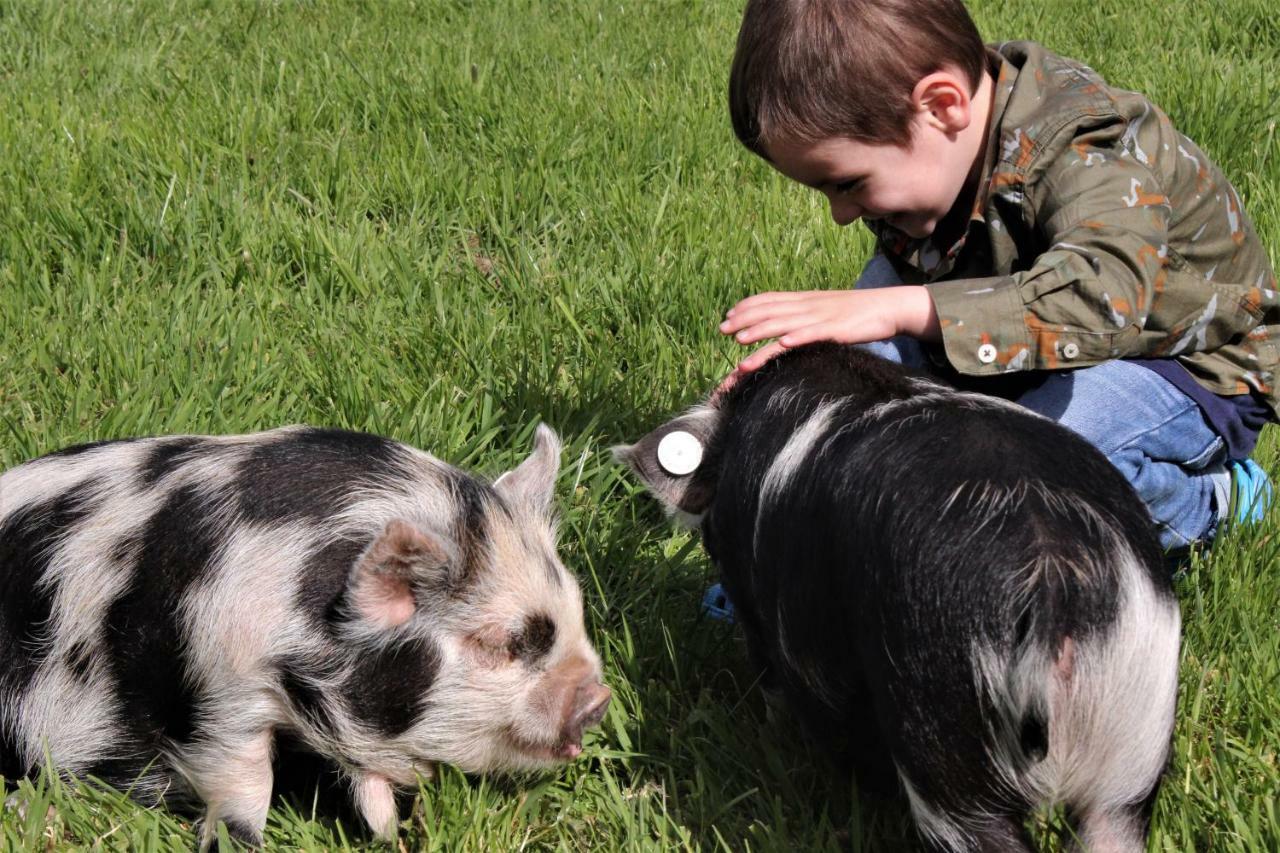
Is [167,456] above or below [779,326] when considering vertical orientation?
below

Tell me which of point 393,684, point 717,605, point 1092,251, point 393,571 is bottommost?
point 717,605

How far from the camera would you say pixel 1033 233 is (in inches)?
118

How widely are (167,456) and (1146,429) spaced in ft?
7.15

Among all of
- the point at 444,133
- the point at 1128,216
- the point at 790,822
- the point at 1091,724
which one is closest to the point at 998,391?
the point at 1128,216

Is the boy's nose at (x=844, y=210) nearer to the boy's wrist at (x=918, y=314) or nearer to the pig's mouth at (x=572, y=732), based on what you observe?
the boy's wrist at (x=918, y=314)

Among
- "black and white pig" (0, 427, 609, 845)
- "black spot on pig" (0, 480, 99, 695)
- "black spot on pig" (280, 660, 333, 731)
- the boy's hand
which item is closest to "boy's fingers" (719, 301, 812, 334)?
the boy's hand

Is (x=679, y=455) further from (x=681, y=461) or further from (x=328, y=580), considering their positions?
(x=328, y=580)

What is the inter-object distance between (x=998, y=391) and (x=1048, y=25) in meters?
4.11

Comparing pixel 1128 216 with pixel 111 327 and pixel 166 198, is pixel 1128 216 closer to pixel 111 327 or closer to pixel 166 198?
pixel 111 327

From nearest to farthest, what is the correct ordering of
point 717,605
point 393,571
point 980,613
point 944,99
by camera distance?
point 980,613 < point 393,571 < point 944,99 < point 717,605

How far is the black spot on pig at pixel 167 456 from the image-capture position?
2.79 metres

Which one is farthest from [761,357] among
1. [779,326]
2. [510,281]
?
[510,281]

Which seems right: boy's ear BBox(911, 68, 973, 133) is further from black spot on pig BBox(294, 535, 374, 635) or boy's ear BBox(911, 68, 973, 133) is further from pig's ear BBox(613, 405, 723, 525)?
black spot on pig BBox(294, 535, 374, 635)

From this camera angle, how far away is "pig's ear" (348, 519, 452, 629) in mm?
2479
